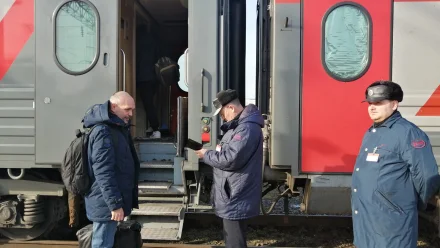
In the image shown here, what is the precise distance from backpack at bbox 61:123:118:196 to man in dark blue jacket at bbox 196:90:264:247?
2.87 feet

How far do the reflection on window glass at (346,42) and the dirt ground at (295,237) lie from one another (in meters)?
2.25

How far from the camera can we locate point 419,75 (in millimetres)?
3812

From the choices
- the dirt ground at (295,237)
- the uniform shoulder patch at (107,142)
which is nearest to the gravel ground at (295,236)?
the dirt ground at (295,237)

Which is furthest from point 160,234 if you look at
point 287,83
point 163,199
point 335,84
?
point 335,84

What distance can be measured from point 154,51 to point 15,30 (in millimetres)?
2411

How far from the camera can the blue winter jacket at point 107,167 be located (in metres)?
2.87

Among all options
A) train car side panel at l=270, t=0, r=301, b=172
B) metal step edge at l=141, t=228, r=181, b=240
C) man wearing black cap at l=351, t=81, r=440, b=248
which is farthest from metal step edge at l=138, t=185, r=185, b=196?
man wearing black cap at l=351, t=81, r=440, b=248

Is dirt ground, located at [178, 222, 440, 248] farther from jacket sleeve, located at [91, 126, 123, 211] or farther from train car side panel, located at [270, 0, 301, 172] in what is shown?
jacket sleeve, located at [91, 126, 123, 211]

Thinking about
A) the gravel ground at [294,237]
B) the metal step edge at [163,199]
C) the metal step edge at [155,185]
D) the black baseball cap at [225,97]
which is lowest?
the gravel ground at [294,237]

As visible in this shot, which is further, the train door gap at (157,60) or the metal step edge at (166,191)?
the train door gap at (157,60)

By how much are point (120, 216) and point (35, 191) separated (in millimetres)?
1983

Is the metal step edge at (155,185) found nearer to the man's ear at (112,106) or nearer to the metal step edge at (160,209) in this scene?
the metal step edge at (160,209)

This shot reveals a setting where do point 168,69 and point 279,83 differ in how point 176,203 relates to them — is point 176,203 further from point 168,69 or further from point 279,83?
point 168,69

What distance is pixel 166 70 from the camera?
592cm
